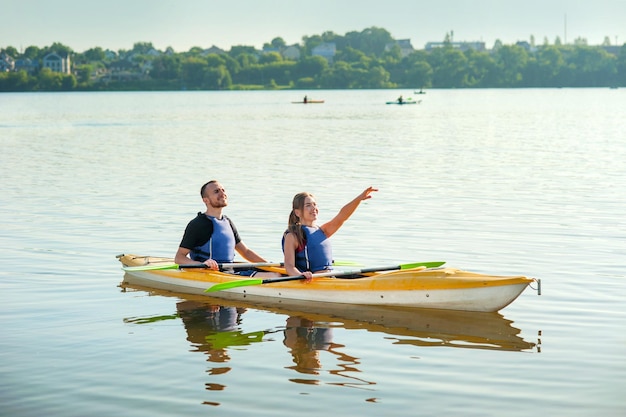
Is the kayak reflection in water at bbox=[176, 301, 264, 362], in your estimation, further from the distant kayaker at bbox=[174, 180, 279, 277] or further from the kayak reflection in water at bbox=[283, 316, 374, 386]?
the distant kayaker at bbox=[174, 180, 279, 277]

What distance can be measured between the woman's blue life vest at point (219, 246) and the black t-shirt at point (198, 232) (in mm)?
52

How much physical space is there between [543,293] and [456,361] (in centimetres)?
362

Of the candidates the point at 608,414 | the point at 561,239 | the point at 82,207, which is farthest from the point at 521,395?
the point at 82,207

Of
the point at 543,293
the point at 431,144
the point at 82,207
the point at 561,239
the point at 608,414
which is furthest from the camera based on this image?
the point at 431,144

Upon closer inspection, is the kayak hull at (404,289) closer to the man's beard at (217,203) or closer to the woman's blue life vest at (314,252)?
the woman's blue life vest at (314,252)

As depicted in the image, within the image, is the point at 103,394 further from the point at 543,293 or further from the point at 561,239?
the point at 561,239

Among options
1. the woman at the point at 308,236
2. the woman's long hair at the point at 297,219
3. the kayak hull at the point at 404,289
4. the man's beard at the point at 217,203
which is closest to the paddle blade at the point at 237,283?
the kayak hull at the point at 404,289

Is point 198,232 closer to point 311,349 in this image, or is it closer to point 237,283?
point 237,283

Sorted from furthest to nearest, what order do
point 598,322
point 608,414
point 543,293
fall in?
point 543,293 → point 598,322 → point 608,414

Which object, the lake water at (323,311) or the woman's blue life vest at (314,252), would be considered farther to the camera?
the woman's blue life vest at (314,252)

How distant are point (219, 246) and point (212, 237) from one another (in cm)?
17

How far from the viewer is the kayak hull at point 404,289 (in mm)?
12336

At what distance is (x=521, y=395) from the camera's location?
952cm

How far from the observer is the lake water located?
9.70m
